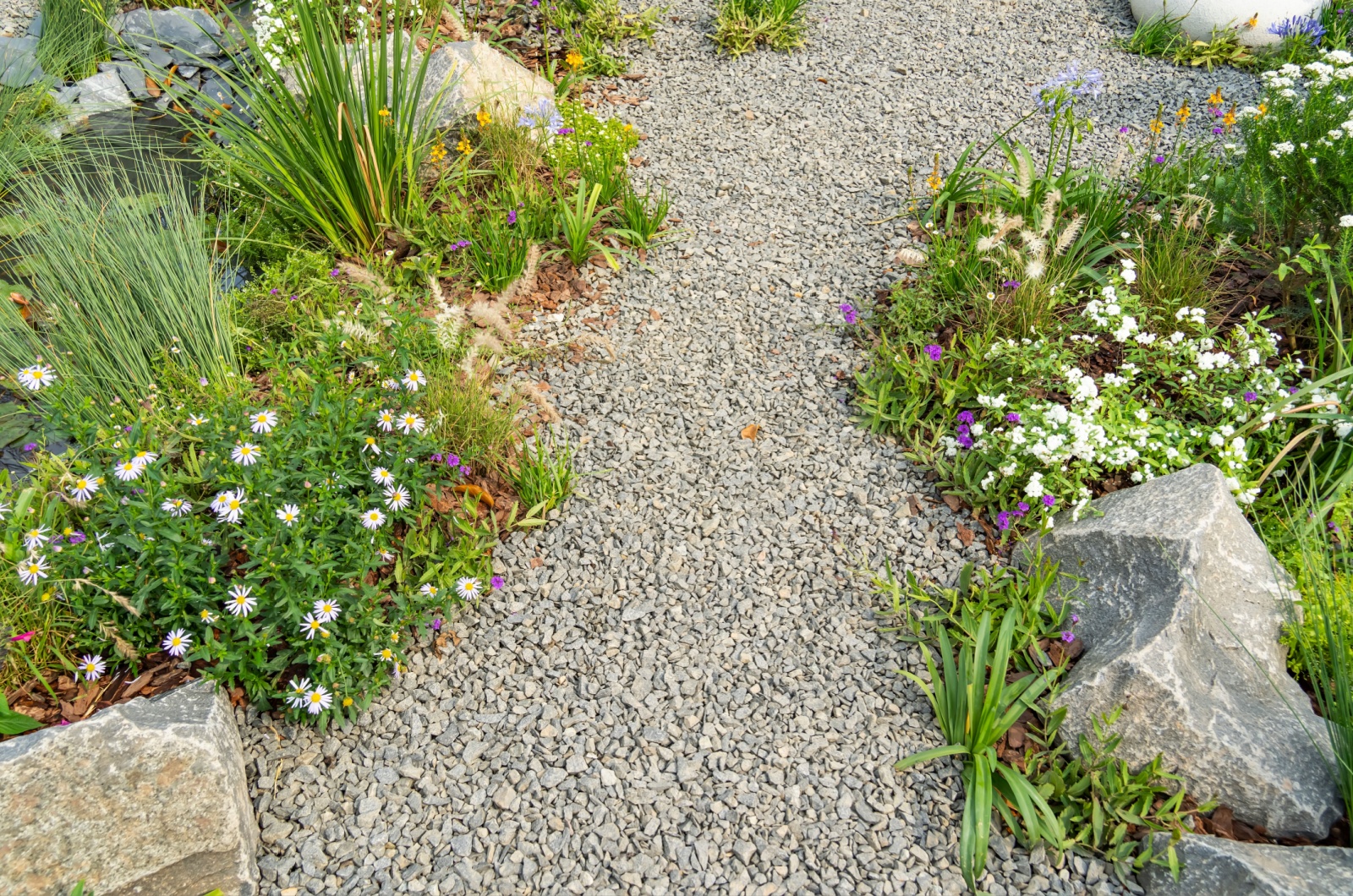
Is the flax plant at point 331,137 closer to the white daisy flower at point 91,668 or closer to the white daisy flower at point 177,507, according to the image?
the white daisy flower at point 177,507

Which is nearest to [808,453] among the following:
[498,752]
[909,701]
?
[909,701]

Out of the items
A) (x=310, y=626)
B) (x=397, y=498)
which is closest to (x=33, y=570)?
(x=310, y=626)

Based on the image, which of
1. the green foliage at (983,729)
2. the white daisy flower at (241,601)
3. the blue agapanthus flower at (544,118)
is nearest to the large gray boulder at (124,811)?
the white daisy flower at (241,601)

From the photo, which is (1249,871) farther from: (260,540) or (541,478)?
(260,540)

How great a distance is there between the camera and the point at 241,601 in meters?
2.43

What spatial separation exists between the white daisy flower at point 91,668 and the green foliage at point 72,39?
4.62 m

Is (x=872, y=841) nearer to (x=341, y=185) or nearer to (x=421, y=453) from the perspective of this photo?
(x=421, y=453)

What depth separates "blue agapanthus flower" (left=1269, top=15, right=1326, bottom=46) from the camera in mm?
4973

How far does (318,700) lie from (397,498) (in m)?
0.62

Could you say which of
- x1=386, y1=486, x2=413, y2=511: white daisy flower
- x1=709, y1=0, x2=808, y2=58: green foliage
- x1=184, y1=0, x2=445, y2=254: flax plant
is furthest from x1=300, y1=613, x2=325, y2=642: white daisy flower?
x1=709, y1=0, x2=808, y2=58: green foliage

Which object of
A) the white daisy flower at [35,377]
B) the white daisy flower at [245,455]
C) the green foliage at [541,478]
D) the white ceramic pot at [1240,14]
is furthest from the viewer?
the white ceramic pot at [1240,14]

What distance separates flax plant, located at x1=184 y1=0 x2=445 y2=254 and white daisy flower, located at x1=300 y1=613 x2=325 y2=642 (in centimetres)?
202

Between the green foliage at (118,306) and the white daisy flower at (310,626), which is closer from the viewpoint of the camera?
the white daisy flower at (310,626)

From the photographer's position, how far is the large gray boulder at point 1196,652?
2.29m
